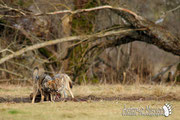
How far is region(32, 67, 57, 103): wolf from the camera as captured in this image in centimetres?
1009

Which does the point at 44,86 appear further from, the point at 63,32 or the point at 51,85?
the point at 63,32

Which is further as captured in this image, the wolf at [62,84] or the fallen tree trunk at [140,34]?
the fallen tree trunk at [140,34]

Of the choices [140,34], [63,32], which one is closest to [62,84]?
[140,34]

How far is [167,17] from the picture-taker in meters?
17.8

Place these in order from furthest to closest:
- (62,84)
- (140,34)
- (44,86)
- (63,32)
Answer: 1. (63,32)
2. (140,34)
3. (62,84)
4. (44,86)

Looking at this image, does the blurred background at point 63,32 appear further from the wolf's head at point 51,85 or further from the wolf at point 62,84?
the wolf's head at point 51,85

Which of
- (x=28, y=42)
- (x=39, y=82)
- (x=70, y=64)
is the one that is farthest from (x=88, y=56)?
(x=39, y=82)

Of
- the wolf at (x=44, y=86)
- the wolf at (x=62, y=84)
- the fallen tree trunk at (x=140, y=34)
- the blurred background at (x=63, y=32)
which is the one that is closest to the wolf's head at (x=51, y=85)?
the wolf at (x=44, y=86)

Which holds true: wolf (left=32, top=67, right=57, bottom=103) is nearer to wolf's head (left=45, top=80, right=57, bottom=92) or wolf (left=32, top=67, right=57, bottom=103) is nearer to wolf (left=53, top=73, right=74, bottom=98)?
wolf's head (left=45, top=80, right=57, bottom=92)

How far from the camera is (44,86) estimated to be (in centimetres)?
1023

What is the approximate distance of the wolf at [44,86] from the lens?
10.1 meters

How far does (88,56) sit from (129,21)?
3805mm

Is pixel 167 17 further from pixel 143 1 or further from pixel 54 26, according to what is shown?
pixel 54 26

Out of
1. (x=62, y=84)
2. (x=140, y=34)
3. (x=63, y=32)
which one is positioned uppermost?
(x=63, y=32)
